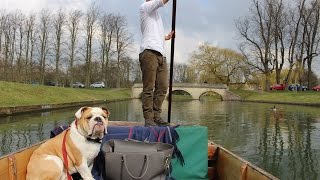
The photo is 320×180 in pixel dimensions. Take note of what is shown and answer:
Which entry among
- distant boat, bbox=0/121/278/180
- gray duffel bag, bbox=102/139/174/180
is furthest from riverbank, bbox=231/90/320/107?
gray duffel bag, bbox=102/139/174/180

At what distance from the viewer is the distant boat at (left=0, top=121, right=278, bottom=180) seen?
12.2 feet

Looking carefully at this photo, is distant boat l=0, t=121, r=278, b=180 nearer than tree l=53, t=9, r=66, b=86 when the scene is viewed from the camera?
Yes

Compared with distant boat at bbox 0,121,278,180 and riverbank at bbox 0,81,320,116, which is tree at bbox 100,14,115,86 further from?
distant boat at bbox 0,121,278,180

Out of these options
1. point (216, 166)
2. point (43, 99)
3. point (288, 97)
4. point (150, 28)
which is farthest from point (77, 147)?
point (288, 97)

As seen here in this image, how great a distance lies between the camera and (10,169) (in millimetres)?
3787

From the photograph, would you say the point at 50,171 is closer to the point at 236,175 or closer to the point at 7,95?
the point at 236,175

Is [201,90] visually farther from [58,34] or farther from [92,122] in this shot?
[92,122]

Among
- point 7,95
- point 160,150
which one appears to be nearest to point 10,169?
point 160,150

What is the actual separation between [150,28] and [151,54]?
0.36 metres

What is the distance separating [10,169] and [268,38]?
5773 centimetres

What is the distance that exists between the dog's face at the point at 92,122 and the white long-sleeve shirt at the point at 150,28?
167 centimetres

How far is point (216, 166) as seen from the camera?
521cm

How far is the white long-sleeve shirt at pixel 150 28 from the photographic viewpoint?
5.41 metres

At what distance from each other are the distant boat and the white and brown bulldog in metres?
0.15
